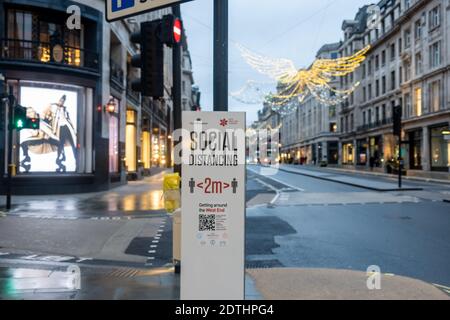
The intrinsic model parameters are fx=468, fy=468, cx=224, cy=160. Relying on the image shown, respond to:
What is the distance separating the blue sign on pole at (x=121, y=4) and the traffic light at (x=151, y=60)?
3.15 feet

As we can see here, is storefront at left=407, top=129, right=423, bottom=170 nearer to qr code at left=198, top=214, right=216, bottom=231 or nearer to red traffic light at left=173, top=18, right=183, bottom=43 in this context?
red traffic light at left=173, top=18, right=183, bottom=43

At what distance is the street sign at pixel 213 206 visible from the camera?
396 centimetres

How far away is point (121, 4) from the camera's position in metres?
4.54

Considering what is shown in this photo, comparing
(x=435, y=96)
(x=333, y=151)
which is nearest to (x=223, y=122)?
(x=435, y=96)

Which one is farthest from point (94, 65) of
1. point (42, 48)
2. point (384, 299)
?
point (384, 299)

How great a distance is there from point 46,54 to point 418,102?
41.0m

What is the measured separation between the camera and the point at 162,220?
13.3 m

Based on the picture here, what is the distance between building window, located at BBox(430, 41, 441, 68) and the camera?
150 ft

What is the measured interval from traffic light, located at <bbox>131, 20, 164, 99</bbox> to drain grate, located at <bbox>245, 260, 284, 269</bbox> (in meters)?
3.46

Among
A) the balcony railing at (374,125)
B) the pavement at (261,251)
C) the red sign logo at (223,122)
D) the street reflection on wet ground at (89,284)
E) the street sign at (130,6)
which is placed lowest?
the pavement at (261,251)

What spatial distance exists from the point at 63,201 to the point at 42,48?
26.2 ft

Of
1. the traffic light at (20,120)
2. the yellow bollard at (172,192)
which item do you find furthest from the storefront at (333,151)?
the yellow bollard at (172,192)

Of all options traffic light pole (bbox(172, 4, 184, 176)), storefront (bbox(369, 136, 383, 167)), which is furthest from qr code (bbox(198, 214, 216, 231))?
storefront (bbox(369, 136, 383, 167))

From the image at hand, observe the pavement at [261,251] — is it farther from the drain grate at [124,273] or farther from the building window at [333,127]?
the building window at [333,127]
